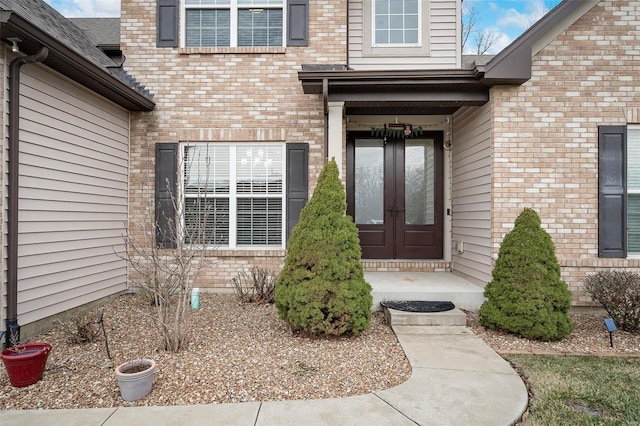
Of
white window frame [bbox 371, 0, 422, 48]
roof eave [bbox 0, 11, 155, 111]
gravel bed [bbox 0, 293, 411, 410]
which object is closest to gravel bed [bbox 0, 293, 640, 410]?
gravel bed [bbox 0, 293, 411, 410]

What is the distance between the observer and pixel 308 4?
6.19m

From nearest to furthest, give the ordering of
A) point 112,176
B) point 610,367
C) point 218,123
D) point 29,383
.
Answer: point 29,383, point 610,367, point 112,176, point 218,123

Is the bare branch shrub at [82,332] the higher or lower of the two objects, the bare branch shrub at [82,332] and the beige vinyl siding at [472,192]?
the lower

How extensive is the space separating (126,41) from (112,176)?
2403mm

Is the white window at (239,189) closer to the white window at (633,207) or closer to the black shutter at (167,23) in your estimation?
the black shutter at (167,23)

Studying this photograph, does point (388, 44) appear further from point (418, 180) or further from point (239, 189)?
point (239, 189)

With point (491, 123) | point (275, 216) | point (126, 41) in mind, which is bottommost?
point (275, 216)

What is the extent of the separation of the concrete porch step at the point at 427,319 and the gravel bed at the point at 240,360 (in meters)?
0.17

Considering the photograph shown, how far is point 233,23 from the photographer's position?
20.6 ft

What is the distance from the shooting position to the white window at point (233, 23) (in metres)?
6.26

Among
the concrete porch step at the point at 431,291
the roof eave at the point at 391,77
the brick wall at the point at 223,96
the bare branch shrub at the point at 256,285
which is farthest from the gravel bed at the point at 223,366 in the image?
the roof eave at the point at 391,77

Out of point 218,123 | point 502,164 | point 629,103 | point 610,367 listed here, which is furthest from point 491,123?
point 218,123

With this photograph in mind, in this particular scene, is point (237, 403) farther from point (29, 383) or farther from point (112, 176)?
point (112, 176)

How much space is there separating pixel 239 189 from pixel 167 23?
307 centimetres
